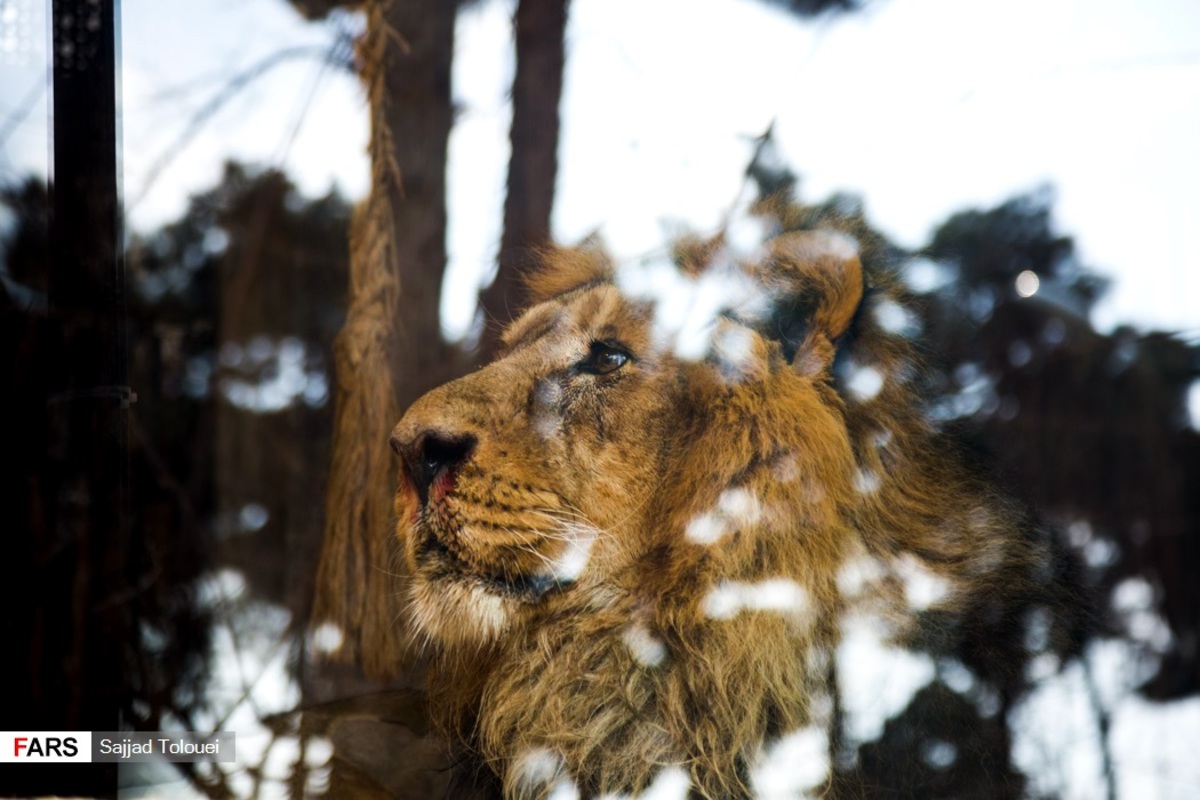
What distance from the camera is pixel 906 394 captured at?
100 cm

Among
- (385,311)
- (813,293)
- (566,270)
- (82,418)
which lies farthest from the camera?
(82,418)

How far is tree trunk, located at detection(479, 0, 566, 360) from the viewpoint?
1.21 m

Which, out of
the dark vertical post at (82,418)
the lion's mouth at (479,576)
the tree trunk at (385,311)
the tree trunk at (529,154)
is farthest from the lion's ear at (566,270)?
the dark vertical post at (82,418)

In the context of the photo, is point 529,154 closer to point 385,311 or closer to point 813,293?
point 385,311

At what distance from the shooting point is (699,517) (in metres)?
1.03

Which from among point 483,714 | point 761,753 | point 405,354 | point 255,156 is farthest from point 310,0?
point 761,753

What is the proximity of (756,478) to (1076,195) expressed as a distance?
454mm

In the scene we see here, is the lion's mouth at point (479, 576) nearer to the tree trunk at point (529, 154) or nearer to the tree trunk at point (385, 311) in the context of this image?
the tree trunk at point (385, 311)

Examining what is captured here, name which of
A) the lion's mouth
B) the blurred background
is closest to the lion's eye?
the blurred background

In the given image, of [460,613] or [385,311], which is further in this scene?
[385,311]

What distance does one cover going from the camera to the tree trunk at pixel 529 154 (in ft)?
3.96

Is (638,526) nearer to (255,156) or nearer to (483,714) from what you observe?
(483,714)

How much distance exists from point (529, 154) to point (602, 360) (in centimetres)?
34

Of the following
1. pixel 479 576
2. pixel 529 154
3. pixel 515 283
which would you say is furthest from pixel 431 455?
pixel 529 154
